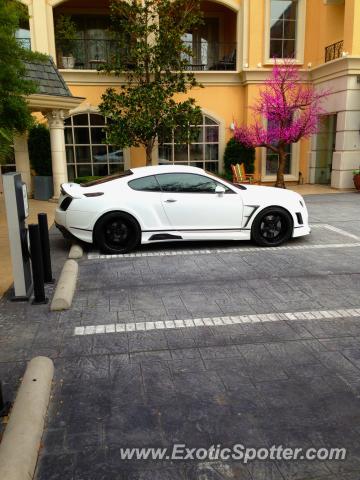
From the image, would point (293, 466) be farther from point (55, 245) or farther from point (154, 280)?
point (55, 245)

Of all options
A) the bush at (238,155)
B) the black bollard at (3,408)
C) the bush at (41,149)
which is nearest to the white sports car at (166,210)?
the black bollard at (3,408)

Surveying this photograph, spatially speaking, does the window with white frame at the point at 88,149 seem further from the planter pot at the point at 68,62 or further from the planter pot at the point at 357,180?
the planter pot at the point at 357,180

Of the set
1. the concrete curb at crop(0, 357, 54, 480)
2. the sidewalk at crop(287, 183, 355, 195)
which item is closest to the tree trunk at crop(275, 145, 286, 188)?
the sidewalk at crop(287, 183, 355, 195)

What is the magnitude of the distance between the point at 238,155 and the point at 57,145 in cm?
709

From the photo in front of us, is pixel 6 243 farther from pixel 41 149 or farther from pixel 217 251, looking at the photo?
pixel 41 149

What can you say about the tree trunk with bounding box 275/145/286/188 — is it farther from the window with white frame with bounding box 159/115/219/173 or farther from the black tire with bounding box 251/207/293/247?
the black tire with bounding box 251/207/293/247

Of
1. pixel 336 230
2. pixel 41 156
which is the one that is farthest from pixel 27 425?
pixel 41 156

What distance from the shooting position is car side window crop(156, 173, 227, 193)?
7.66 metres

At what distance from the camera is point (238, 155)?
17.5 meters

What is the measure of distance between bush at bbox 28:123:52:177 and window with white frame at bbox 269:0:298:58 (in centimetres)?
931

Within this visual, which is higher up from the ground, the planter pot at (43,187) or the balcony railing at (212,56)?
the balcony railing at (212,56)

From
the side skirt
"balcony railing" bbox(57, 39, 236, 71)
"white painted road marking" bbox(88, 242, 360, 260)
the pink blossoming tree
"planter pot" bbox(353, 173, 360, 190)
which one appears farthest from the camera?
"balcony railing" bbox(57, 39, 236, 71)

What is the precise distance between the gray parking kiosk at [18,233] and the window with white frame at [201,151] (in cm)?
1281

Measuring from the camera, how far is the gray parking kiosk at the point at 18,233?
5.15m
